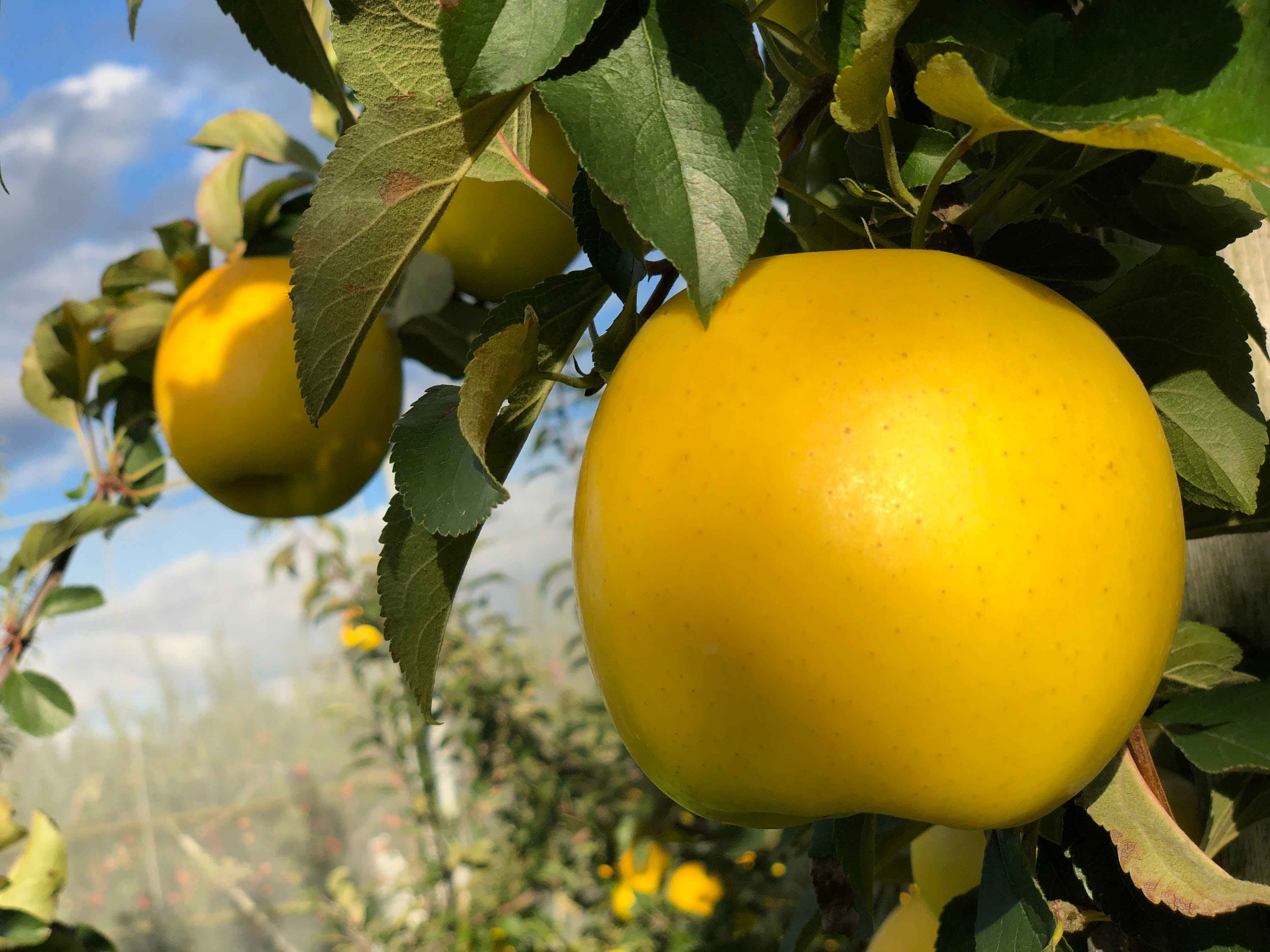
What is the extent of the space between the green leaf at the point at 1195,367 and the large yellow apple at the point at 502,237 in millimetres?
386

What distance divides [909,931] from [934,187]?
44 centimetres

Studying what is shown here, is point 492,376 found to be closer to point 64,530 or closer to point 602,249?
point 602,249

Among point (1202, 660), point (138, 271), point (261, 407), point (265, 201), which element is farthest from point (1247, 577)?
point (138, 271)

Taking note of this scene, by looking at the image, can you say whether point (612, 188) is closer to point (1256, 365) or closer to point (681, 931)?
point (1256, 365)

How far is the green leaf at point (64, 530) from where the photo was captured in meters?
0.92

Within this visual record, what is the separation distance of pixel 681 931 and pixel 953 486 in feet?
5.86

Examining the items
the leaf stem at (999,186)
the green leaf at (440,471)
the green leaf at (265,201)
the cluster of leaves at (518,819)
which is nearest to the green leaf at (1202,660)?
the leaf stem at (999,186)

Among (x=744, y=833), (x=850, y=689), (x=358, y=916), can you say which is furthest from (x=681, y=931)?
(x=850, y=689)

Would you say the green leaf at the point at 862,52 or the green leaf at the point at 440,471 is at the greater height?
the green leaf at the point at 862,52

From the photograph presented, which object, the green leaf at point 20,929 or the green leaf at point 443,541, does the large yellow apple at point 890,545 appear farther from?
the green leaf at point 20,929

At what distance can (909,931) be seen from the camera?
58cm

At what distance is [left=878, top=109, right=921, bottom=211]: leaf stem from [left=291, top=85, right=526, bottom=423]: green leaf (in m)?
0.12

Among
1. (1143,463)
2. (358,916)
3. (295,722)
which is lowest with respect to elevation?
(295,722)

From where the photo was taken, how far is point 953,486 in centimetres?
28
